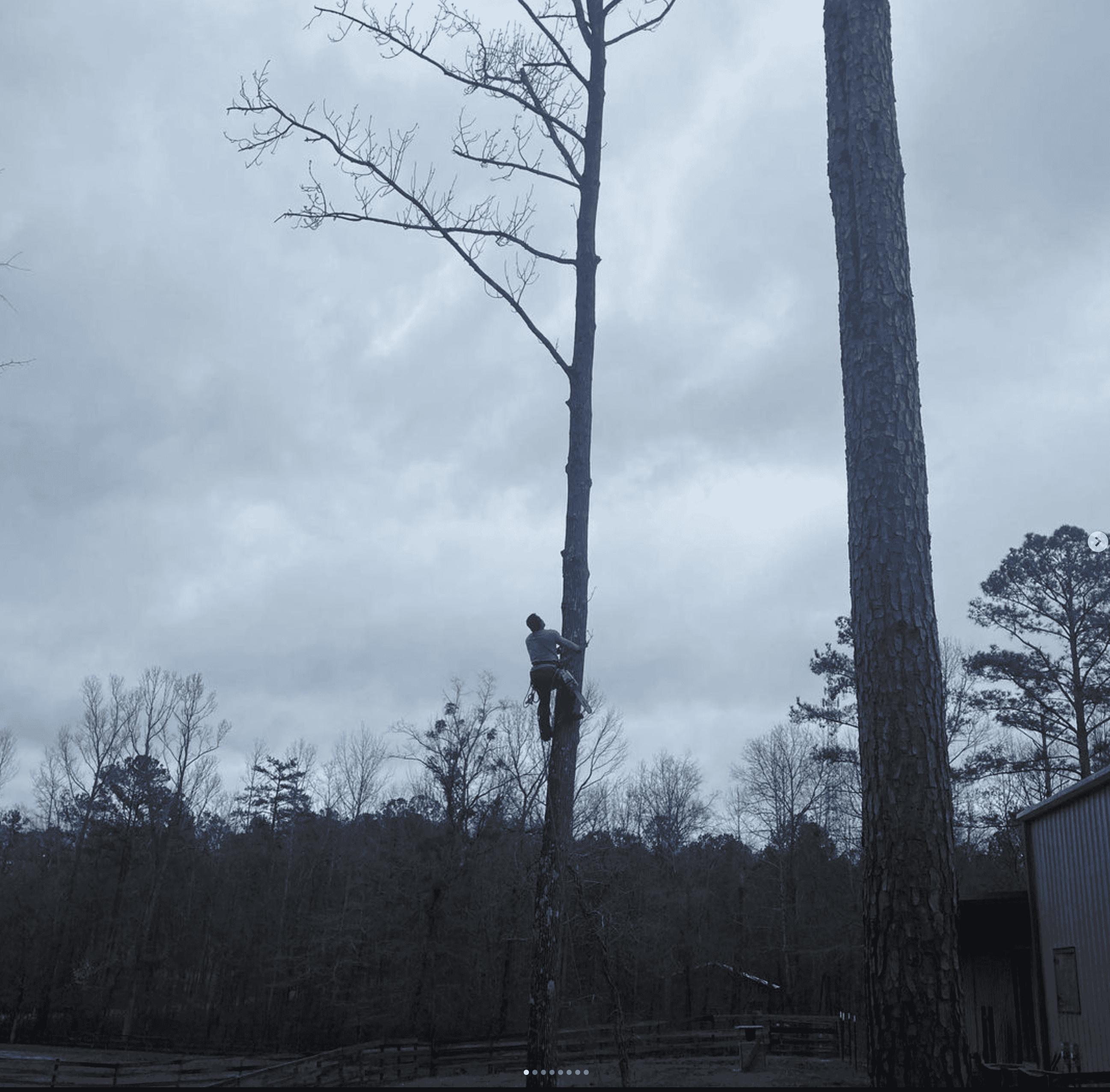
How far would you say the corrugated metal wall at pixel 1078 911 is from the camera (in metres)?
13.4

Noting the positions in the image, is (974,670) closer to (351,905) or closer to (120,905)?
(351,905)

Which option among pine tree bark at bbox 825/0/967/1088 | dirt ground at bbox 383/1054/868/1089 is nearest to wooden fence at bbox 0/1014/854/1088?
dirt ground at bbox 383/1054/868/1089

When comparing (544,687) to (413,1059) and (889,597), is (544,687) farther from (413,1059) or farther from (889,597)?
(413,1059)

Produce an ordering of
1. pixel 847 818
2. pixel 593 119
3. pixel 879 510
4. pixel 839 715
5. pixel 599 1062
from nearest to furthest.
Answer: pixel 879 510
pixel 593 119
pixel 599 1062
pixel 839 715
pixel 847 818

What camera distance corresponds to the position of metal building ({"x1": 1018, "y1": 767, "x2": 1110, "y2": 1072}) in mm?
13398

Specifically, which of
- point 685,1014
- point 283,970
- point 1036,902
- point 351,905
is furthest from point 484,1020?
point 1036,902

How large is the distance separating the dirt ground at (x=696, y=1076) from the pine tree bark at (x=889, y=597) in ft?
56.5

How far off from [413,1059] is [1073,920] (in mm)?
16896

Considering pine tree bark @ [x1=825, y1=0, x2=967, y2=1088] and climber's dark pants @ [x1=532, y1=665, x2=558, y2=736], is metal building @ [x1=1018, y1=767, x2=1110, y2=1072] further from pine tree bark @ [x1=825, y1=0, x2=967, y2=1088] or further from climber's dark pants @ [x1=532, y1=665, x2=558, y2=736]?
pine tree bark @ [x1=825, y1=0, x2=967, y2=1088]

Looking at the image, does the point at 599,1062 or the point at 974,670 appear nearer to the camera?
the point at 599,1062

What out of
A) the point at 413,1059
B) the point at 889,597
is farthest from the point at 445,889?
the point at 889,597

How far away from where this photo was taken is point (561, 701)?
7910 mm

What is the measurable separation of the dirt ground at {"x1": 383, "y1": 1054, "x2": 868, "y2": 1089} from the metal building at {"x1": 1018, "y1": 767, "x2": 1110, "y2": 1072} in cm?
549

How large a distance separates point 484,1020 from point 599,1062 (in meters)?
10.4
